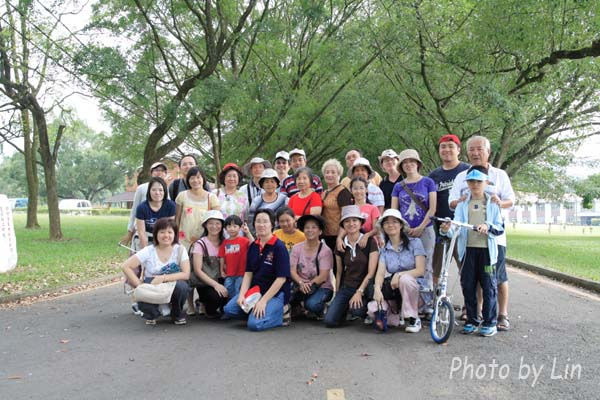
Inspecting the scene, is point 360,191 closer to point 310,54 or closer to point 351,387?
point 351,387

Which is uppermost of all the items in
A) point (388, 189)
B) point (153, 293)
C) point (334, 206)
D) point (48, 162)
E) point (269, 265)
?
point (48, 162)

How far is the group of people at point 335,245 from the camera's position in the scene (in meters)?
5.81

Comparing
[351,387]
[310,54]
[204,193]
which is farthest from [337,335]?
[310,54]

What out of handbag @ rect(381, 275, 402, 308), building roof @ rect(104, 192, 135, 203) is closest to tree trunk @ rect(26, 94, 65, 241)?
handbag @ rect(381, 275, 402, 308)

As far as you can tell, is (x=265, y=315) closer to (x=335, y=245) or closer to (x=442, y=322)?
(x=335, y=245)

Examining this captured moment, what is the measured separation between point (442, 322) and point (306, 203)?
2321 millimetres

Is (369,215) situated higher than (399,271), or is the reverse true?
(369,215)

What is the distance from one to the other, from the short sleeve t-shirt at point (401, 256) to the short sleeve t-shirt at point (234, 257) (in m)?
1.72

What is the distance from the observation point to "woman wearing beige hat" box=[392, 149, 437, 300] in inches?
250

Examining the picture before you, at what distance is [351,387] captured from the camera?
4.16 metres

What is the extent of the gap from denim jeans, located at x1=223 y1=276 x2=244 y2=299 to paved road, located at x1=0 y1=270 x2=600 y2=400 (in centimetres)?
36

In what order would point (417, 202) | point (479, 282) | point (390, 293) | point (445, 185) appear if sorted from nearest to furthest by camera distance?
1. point (479, 282)
2. point (390, 293)
3. point (417, 202)
4. point (445, 185)

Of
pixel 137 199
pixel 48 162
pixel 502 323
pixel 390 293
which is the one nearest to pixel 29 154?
pixel 48 162

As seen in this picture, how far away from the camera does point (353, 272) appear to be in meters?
6.36
